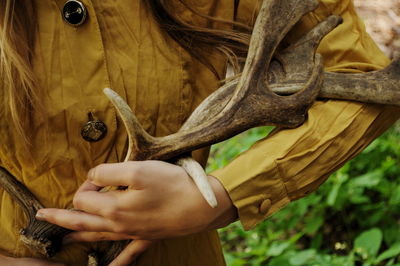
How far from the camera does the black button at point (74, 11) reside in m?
1.31

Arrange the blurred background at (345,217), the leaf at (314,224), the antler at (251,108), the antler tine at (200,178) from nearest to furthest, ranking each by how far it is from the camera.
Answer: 1. the antler tine at (200,178)
2. the antler at (251,108)
3. the blurred background at (345,217)
4. the leaf at (314,224)

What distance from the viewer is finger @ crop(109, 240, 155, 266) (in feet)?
4.43

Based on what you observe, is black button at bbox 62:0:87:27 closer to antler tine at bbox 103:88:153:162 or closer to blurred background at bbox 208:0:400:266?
antler tine at bbox 103:88:153:162

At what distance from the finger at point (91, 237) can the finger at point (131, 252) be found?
0.09ft

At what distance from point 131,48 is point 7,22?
0.91 ft

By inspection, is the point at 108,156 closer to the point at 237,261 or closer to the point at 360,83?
the point at 360,83

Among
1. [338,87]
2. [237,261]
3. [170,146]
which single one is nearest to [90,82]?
[170,146]

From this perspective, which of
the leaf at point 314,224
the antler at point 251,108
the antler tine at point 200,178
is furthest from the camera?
the leaf at point 314,224

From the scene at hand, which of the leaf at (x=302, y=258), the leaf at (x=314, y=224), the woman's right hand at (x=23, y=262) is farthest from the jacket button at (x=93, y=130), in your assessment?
the leaf at (x=314, y=224)

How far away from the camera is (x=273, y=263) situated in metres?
2.66

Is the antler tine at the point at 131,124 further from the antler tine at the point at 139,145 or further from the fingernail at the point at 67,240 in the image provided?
the fingernail at the point at 67,240

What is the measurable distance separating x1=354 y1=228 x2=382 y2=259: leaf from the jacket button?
5.08 ft

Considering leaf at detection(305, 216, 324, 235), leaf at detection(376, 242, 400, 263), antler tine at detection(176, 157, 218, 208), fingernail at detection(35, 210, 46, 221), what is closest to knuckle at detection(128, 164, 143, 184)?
antler tine at detection(176, 157, 218, 208)

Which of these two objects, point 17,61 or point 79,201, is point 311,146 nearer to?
point 79,201
